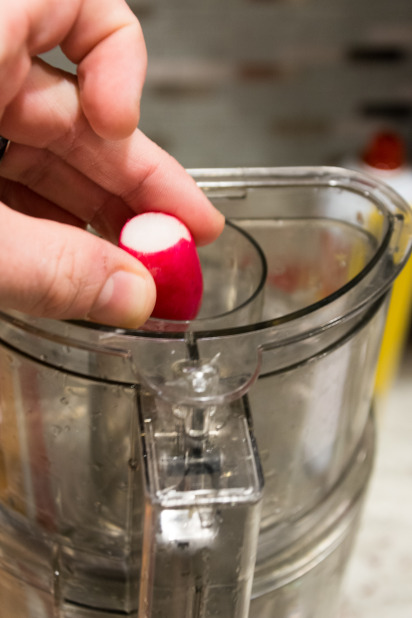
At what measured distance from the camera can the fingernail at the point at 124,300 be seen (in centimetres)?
30

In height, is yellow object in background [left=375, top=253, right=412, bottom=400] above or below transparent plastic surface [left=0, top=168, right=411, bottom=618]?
above

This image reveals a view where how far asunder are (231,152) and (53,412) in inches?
19.4

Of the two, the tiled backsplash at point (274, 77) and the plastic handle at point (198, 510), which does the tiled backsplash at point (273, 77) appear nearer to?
the tiled backsplash at point (274, 77)

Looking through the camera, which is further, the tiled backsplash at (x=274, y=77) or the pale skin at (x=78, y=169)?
the tiled backsplash at (x=274, y=77)

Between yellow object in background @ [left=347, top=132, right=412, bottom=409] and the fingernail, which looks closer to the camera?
the fingernail

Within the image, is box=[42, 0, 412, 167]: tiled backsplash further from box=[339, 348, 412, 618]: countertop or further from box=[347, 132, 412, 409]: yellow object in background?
box=[339, 348, 412, 618]: countertop

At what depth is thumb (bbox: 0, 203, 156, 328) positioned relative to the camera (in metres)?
0.27

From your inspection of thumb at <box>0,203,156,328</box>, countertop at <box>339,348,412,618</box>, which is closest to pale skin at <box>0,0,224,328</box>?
thumb at <box>0,203,156,328</box>

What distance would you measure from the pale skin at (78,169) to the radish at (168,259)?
0.08 feet

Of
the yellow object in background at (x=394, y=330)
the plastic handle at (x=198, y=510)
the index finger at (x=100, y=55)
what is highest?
the yellow object in background at (x=394, y=330)

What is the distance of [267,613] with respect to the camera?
0.37 meters

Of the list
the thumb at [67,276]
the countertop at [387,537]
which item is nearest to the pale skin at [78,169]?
the thumb at [67,276]

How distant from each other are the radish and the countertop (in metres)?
0.30

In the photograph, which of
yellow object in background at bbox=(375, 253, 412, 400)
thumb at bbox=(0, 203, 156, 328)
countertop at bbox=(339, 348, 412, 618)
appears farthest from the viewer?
yellow object in background at bbox=(375, 253, 412, 400)
